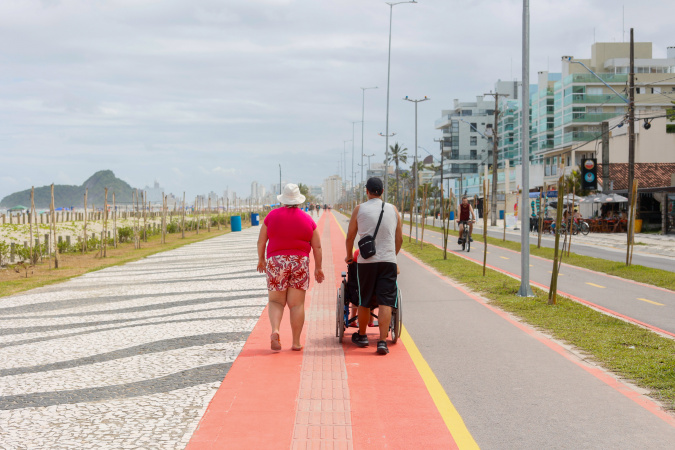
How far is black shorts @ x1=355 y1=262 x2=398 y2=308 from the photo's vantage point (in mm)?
7238

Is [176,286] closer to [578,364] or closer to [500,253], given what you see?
[578,364]

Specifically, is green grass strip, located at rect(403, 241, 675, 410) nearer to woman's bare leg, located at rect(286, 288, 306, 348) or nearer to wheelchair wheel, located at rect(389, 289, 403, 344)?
wheelchair wheel, located at rect(389, 289, 403, 344)

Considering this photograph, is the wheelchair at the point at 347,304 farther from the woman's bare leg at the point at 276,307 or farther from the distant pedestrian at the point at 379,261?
the woman's bare leg at the point at 276,307

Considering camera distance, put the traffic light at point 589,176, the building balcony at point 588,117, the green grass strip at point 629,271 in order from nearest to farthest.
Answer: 1. the green grass strip at point 629,271
2. the traffic light at point 589,176
3. the building balcony at point 588,117

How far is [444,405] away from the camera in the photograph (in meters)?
5.36

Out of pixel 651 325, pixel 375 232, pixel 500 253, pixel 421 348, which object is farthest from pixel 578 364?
pixel 500 253

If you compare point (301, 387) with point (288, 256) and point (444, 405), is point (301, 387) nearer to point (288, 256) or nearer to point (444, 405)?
point (444, 405)

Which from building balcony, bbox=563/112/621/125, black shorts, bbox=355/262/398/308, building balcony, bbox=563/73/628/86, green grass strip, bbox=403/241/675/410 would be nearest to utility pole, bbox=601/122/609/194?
green grass strip, bbox=403/241/675/410

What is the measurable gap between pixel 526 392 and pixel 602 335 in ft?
9.78

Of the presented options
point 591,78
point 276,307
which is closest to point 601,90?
point 591,78

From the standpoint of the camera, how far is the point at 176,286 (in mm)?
14172

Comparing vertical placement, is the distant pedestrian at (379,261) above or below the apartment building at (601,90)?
below

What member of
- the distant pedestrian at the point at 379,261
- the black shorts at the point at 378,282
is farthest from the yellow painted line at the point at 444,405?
the black shorts at the point at 378,282

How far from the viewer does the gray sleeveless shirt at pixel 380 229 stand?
7.24 meters
